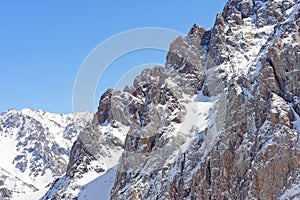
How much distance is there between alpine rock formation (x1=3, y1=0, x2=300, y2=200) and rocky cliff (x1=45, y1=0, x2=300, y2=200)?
0.77ft

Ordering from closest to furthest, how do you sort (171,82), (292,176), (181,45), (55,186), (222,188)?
Result: (292,176), (222,188), (171,82), (181,45), (55,186)

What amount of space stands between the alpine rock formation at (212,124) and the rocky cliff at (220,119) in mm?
236

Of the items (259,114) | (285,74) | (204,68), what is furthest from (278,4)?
(259,114)

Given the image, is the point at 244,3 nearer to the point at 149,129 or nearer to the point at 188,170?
the point at 149,129

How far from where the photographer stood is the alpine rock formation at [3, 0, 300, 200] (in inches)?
3839

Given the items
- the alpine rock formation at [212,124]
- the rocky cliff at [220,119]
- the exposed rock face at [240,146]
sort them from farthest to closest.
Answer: the alpine rock formation at [212,124], the rocky cliff at [220,119], the exposed rock face at [240,146]

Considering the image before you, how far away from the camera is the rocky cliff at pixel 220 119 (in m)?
96.4

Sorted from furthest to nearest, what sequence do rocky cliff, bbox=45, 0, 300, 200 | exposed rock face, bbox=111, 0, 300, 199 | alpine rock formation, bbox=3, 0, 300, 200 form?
alpine rock formation, bbox=3, 0, 300, 200, rocky cliff, bbox=45, 0, 300, 200, exposed rock face, bbox=111, 0, 300, 199

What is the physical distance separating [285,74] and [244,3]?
7138 centimetres

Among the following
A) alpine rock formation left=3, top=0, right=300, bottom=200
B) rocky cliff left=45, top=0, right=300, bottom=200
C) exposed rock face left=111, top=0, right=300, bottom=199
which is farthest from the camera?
alpine rock formation left=3, top=0, right=300, bottom=200

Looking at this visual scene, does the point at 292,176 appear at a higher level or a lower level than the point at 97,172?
lower

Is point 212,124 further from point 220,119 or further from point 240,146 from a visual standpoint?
point 240,146

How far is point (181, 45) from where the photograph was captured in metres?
172

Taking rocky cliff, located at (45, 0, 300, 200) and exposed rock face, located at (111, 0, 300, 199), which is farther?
rocky cliff, located at (45, 0, 300, 200)
